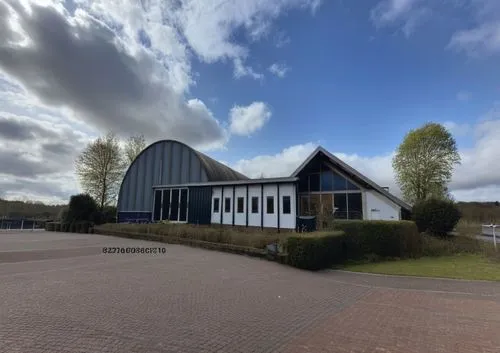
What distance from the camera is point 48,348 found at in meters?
3.72

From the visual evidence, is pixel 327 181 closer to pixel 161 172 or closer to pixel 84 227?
pixel 161 172

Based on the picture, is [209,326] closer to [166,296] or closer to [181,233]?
[166,296]

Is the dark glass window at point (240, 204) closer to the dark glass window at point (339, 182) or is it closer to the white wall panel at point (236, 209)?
the white wall panel at point (236, 209)

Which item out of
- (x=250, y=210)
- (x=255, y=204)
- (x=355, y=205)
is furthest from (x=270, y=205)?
(x=355, y=205)

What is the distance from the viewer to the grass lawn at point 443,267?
9.91 m

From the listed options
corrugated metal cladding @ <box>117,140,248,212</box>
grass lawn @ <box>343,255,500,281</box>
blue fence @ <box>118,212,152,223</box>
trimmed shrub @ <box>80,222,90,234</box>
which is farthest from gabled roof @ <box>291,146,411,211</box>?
trimmed shrub @ <box>80,222,90,234</box>

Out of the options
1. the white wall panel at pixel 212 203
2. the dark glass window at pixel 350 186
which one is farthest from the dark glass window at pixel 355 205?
the white wall panel at pixel 212 203

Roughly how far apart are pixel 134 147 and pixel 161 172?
16.4 metres

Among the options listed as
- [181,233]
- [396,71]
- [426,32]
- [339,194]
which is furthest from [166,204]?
[426,32]

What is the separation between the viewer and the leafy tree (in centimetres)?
2998

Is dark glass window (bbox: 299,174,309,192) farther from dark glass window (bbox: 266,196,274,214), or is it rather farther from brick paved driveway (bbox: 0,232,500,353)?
brick paved driveway (bbox: 0,232,500,353)

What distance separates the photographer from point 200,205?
24.2 metres

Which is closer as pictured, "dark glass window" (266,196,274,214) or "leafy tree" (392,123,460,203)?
"dark glass window" (266,196,274,214)

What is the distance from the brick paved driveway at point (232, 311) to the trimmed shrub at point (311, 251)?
4.18 feet
